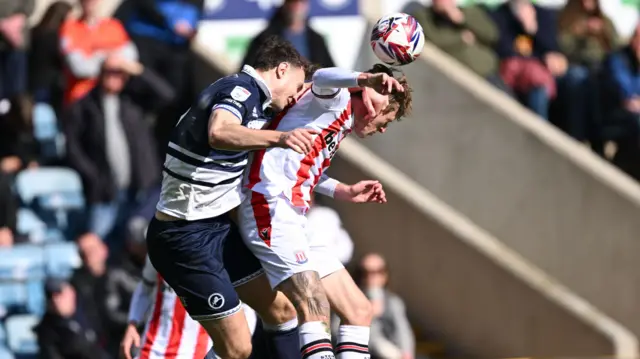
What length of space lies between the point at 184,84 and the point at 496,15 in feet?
11.0

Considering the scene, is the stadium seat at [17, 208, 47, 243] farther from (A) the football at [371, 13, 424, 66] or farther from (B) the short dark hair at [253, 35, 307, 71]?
(A) the football at [371, 13, 424, 66]

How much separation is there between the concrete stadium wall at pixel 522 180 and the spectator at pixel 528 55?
506 millimetres

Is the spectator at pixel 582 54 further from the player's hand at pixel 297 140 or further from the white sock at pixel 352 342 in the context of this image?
the player's hand at pixel 297 140

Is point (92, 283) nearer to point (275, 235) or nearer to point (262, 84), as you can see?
point (275, 235)

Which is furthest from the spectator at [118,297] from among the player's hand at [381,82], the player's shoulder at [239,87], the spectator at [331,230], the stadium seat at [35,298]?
the player's hand at [381,82]

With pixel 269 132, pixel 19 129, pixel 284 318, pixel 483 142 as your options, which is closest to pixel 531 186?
pixel 483 142

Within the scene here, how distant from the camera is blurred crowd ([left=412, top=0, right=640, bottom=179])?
604 inches

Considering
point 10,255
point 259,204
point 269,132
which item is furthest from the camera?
point 10,255

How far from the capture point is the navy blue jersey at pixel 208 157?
801 cm

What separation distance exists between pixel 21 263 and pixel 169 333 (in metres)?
3.61

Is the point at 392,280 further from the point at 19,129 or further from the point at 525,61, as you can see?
the point at 19,129

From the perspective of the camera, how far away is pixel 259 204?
27.4 feet

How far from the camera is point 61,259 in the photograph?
1302 cm

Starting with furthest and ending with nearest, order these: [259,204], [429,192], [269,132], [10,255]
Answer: [429,192], [10,255], [259,204], [269,132]
